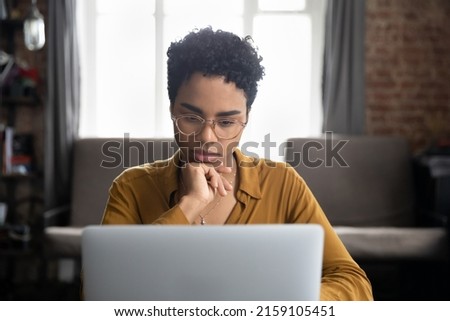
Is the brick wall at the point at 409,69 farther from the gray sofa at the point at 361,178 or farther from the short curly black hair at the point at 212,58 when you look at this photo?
the short curly black hair at the point at 212,58

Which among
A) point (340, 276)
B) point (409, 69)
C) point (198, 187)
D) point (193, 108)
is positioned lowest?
point (340, 276)

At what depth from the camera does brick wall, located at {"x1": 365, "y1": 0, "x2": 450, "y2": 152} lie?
9.98ft

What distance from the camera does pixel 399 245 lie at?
2385 millimetres

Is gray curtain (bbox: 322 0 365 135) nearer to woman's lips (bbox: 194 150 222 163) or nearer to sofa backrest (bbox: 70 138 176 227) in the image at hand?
sofa backrest (bbox: 70 138 176 227)

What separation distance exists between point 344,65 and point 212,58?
2.26 m

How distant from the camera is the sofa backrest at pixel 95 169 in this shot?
2.66 m

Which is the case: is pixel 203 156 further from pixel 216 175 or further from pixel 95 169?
pixel 95 169

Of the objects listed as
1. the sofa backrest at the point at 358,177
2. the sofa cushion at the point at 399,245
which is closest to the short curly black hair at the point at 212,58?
the sofa cushion at the point at 399,245

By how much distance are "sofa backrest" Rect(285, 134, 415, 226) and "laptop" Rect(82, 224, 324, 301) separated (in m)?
2.12

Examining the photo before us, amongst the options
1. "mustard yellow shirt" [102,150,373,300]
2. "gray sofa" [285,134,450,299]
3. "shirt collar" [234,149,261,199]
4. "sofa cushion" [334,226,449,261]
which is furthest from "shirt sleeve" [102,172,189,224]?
"gray sofa" [285,134,450,299]

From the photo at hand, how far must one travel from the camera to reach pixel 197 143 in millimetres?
841

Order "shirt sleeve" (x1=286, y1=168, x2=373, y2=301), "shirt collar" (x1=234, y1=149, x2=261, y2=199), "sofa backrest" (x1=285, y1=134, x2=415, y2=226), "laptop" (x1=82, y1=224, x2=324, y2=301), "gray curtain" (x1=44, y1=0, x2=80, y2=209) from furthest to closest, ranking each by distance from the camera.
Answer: "gray curtain" (x1=44, y1=0, x2=80, y2=209)
"sofa backrest" (x1=285, y1=134, x2=415, y2=226)
"shirt collar" (x1=234, y1=149, x2=261, y2=199)
"shirt sleeve" (x1=286, y1=168, x2=373, y2=301)
"laptop" (x1=82, y1=224, x2=324, y2=301)

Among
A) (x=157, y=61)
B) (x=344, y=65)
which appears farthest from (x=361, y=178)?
(x=157, y=61)
